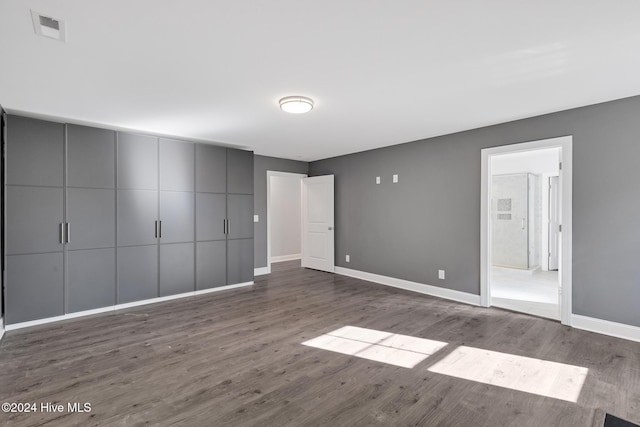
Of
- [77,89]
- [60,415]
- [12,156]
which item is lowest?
[60,415]

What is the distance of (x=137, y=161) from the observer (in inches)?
167

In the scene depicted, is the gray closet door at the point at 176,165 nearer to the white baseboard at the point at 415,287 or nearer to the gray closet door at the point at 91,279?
the gray closet door at the point at 91,279

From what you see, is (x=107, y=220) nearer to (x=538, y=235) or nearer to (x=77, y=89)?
(x=77, y=89)

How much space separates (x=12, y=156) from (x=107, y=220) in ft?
3.74

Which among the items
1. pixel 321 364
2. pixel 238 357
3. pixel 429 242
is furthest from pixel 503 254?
pixel 238 357

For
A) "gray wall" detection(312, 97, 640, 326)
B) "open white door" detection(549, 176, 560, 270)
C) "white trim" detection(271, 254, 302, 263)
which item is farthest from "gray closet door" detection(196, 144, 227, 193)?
"open white door" detection(549, 176, 560, 270)

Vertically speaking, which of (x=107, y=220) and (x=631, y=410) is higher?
(x=107, y=220)

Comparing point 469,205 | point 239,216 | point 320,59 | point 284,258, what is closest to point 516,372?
point 469,205

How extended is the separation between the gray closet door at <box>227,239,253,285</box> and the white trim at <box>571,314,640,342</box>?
455 cm

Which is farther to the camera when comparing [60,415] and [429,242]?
[429,242]

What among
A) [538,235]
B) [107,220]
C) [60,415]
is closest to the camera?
[60,415]

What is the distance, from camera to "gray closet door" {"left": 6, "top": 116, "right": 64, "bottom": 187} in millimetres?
3400

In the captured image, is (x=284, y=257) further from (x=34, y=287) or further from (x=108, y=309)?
(x=34, y=287)

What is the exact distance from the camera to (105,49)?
215 cm
